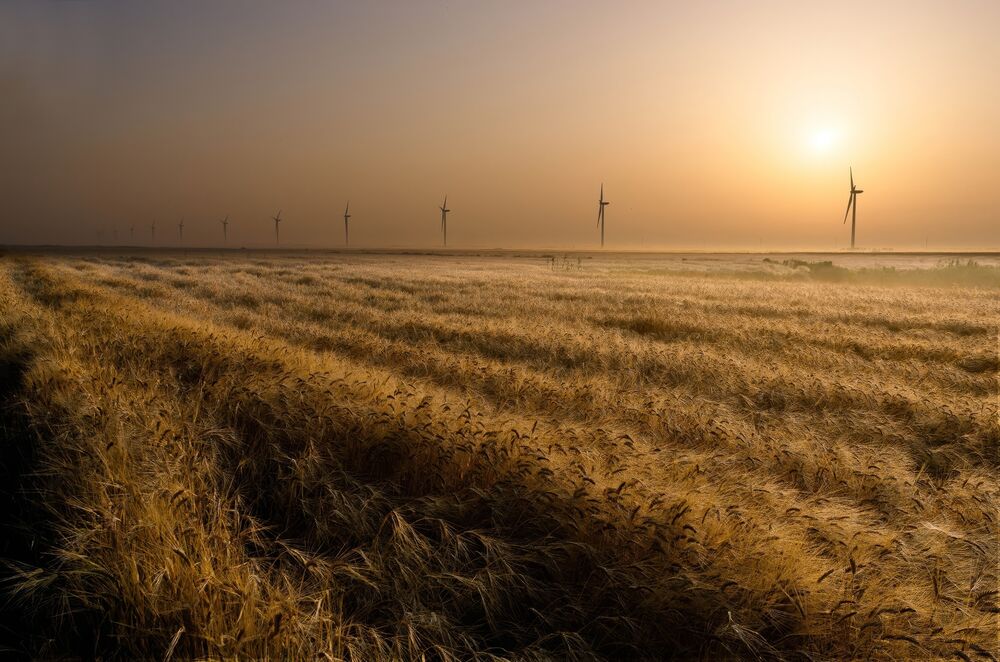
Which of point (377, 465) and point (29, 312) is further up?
point (29, 312)

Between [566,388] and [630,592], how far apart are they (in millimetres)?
5964

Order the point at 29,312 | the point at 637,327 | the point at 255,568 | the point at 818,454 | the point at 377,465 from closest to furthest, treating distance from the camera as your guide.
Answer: the point at 255,568, the point at 377,465, the point at 818,454, the point at 29,312, the point at 637,327

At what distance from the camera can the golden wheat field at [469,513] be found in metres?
3.00

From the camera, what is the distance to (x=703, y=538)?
12.5ft

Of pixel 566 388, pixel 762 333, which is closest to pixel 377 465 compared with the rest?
pixel 566 388

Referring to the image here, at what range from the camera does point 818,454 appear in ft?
22.7

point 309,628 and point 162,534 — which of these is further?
point 162,534

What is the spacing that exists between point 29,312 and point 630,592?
53.9 ft

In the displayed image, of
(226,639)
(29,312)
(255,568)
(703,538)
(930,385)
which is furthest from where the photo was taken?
(29,312)

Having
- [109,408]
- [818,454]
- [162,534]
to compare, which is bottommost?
[818,454]

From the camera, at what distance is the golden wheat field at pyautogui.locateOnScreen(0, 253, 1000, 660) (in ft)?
9.85

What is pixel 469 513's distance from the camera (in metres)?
4.26

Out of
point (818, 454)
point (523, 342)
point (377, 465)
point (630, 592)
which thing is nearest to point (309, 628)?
point (630, 592)

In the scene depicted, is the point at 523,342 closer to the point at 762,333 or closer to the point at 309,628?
the point at 762,333
